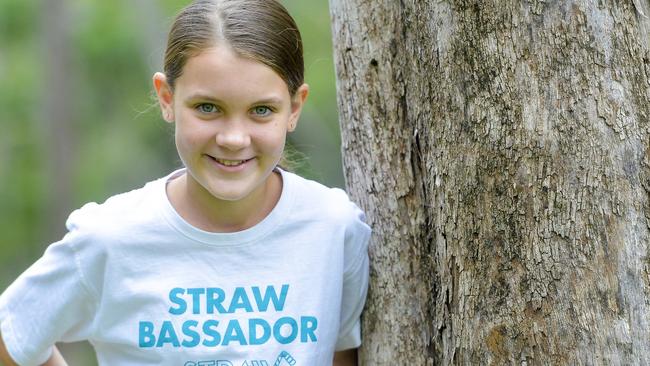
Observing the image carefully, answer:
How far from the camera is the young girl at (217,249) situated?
8.48 ft

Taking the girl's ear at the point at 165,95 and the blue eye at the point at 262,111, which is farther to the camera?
the girl's ear at the point at 165,95

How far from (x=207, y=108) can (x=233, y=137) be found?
10cm

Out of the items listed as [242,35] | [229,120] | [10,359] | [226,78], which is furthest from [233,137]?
[10,359]

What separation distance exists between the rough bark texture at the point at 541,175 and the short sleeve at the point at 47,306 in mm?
970

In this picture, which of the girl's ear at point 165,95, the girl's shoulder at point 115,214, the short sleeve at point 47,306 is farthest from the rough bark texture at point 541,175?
the short sleeve at point 47,306

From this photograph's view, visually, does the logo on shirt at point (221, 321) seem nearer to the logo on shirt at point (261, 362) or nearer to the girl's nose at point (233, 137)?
the logo on shirt at point (261, 362)

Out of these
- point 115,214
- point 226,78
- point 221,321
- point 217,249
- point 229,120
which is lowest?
point 221,321

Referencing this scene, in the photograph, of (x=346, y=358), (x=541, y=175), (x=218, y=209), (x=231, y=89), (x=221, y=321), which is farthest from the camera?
(x=346, y=358)

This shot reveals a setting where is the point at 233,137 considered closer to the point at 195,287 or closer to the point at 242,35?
the point at 242,35

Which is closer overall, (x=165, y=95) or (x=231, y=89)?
(x=231, y=89)

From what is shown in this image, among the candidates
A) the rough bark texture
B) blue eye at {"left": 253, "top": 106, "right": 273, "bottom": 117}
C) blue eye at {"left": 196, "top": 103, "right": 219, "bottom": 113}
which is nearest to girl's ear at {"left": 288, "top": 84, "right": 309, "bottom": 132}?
blue eye at {"left": 253, "top": 106, "right": 273, "bottom": 117}

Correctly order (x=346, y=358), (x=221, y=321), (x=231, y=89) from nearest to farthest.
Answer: (x=231, y=89) < (x=221, y=321) < (x=346, y=358)

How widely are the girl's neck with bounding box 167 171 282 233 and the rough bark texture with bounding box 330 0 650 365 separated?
1.81 feet

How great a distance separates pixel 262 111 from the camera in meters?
2.60
